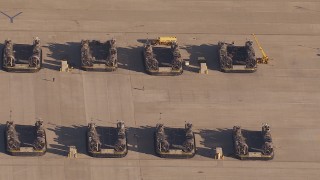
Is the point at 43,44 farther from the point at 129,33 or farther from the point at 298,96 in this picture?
the point at 298,96

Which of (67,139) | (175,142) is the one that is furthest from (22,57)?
(175,142)

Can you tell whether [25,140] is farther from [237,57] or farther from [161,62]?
[237,57]

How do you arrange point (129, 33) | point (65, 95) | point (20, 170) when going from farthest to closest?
point (129, 33) < point (65, 95) < point (20, 170)

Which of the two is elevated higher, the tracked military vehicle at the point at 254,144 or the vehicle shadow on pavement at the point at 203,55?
the vehicle shadow on pavement at the point at 203,55

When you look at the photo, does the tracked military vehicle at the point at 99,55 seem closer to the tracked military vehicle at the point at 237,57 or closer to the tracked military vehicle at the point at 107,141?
the tracked military vehicle at the point at 107,141

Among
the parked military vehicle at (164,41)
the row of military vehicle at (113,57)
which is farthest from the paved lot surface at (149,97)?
the parked military vehicle at (164,41)

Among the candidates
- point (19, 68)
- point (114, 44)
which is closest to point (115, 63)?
point (114, 44)
